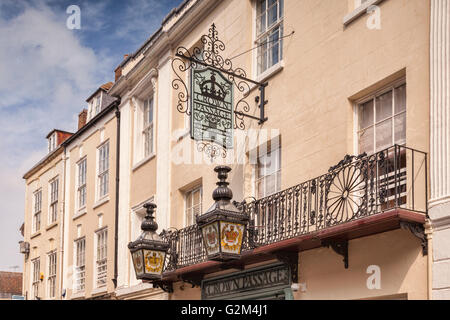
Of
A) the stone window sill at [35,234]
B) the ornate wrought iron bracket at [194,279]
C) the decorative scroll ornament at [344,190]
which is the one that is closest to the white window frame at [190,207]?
the ornate wrought iron bracket at [194,279]

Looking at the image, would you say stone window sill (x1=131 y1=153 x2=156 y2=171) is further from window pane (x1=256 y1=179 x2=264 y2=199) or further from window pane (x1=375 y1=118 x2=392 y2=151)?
window pane (x1=375 y1=118 x2=392 y2=151)

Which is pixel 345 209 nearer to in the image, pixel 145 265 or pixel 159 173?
pixel 145 265

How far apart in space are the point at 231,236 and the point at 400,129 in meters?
2.81

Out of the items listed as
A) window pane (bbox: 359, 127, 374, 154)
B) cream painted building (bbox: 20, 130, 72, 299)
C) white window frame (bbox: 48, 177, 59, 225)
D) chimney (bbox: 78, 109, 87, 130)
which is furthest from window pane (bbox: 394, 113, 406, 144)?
white window frame (bbox: 48, 177, 59, 225)

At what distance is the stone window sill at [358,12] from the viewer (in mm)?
9977

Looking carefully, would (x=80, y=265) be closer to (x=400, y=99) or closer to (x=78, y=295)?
(x=78, y=295)

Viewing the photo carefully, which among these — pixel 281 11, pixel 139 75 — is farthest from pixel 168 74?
pixel 281 11

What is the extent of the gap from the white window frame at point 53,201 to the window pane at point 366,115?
→ 15.6 m

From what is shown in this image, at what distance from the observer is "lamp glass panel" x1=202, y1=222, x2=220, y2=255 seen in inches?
385

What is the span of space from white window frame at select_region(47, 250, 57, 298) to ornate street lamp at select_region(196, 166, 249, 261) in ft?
46.9

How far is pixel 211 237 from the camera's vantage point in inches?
390

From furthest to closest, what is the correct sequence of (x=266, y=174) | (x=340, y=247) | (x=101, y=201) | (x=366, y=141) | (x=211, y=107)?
1. (x=101, y=201)
2. (x=266, y=174)
3. (x=211, y=107)
4. (x=366, y=141)
5. (x=340, y=247)

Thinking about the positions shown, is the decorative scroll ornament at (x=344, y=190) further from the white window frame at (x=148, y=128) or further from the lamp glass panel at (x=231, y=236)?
the white window frame at (x=148, y=128)

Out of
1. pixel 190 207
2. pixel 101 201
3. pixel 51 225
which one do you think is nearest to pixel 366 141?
pixel 190 207
